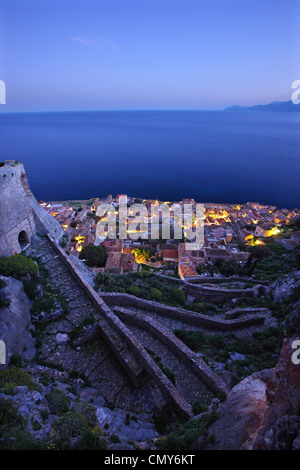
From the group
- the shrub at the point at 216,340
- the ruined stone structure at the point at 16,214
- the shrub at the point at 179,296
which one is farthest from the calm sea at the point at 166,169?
the shrub at the point at 216,340

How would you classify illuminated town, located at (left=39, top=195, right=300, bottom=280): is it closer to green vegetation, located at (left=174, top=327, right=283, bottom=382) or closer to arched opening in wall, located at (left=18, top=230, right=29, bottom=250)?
arched opening in wall, located at (left=18, top=230, right=29, bottom=250)

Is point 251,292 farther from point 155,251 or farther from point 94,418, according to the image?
point 155,251

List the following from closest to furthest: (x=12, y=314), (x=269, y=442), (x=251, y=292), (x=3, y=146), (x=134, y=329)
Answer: (x=269, y=442), (x=12, y=314), (x=134, y=329), (x=251, y=292), (x=3, y=146)

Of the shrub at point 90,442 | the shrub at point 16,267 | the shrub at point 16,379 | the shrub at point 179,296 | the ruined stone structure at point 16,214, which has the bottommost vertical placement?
the shrub at point 179,296

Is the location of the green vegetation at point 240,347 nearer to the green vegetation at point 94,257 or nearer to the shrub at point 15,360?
the shrub at point 15,360

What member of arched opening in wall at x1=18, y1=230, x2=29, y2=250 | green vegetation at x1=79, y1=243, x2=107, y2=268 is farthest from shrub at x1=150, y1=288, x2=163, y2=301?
green vegetation at x1=79, y1=243, x2=107, y2=268

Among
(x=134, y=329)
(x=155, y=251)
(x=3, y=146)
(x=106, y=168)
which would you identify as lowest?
(x=155, y=251)

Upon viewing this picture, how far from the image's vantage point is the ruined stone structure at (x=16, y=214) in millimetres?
9750

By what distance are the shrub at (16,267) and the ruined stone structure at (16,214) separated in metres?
0.91

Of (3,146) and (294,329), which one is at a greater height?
(3,146)

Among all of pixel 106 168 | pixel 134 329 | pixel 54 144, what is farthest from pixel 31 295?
pixel 54 144

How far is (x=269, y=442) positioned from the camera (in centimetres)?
330

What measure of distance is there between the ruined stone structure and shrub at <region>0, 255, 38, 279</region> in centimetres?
91

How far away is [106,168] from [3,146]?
4822 centimetres
